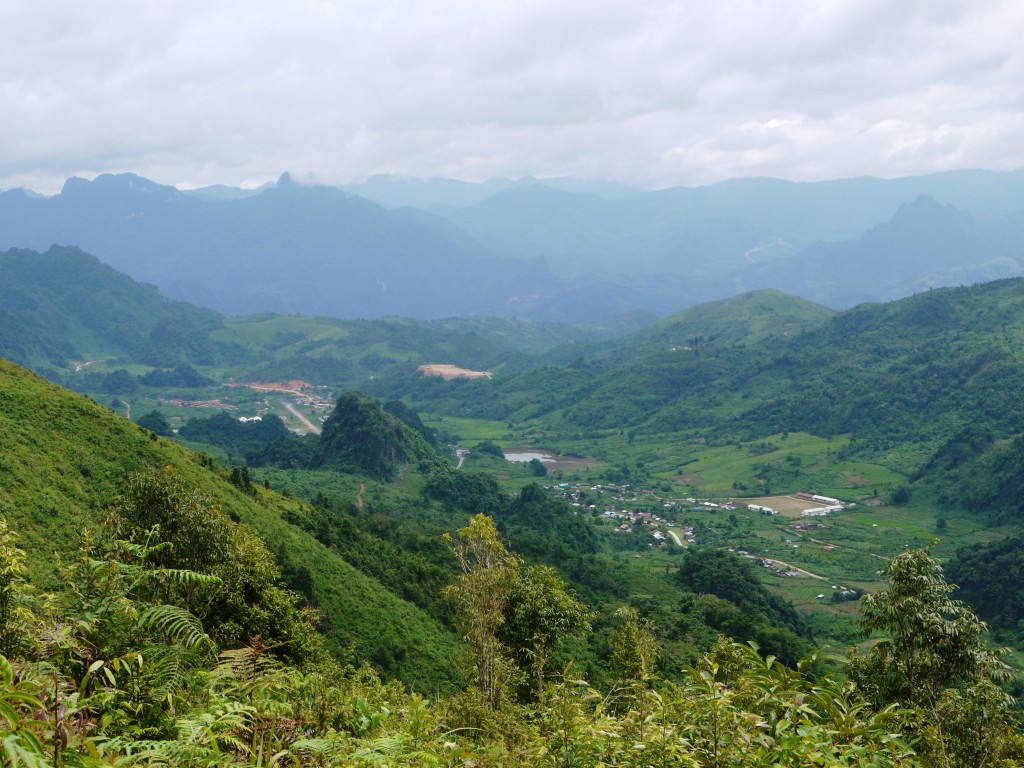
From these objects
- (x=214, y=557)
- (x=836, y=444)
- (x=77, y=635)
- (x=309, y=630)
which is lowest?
(x=836, y=444)

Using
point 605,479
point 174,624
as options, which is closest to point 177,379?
point 605,479

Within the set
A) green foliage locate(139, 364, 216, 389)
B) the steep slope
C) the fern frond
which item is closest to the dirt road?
the steep slope

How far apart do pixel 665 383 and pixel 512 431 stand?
37.4m

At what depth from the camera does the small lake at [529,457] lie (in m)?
135

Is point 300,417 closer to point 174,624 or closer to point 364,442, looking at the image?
point 364,442

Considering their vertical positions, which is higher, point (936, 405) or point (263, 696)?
point (263, 696)

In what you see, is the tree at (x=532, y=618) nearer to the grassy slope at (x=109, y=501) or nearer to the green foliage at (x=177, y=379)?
the grassy slope at (x=109, y=501)

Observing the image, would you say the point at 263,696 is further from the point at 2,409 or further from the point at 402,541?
the point at 402,541

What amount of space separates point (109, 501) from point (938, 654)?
96.0 ft

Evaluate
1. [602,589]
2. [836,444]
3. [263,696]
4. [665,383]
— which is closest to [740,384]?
[665,383]

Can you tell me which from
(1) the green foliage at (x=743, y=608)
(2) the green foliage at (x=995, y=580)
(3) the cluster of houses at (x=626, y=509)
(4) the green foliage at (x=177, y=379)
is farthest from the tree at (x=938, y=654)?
(4) the green foliage at (x=177, y=379)

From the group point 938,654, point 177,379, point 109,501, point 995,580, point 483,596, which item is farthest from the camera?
point 177,379

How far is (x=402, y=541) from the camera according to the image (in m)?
51.4

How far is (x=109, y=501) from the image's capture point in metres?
28.7
